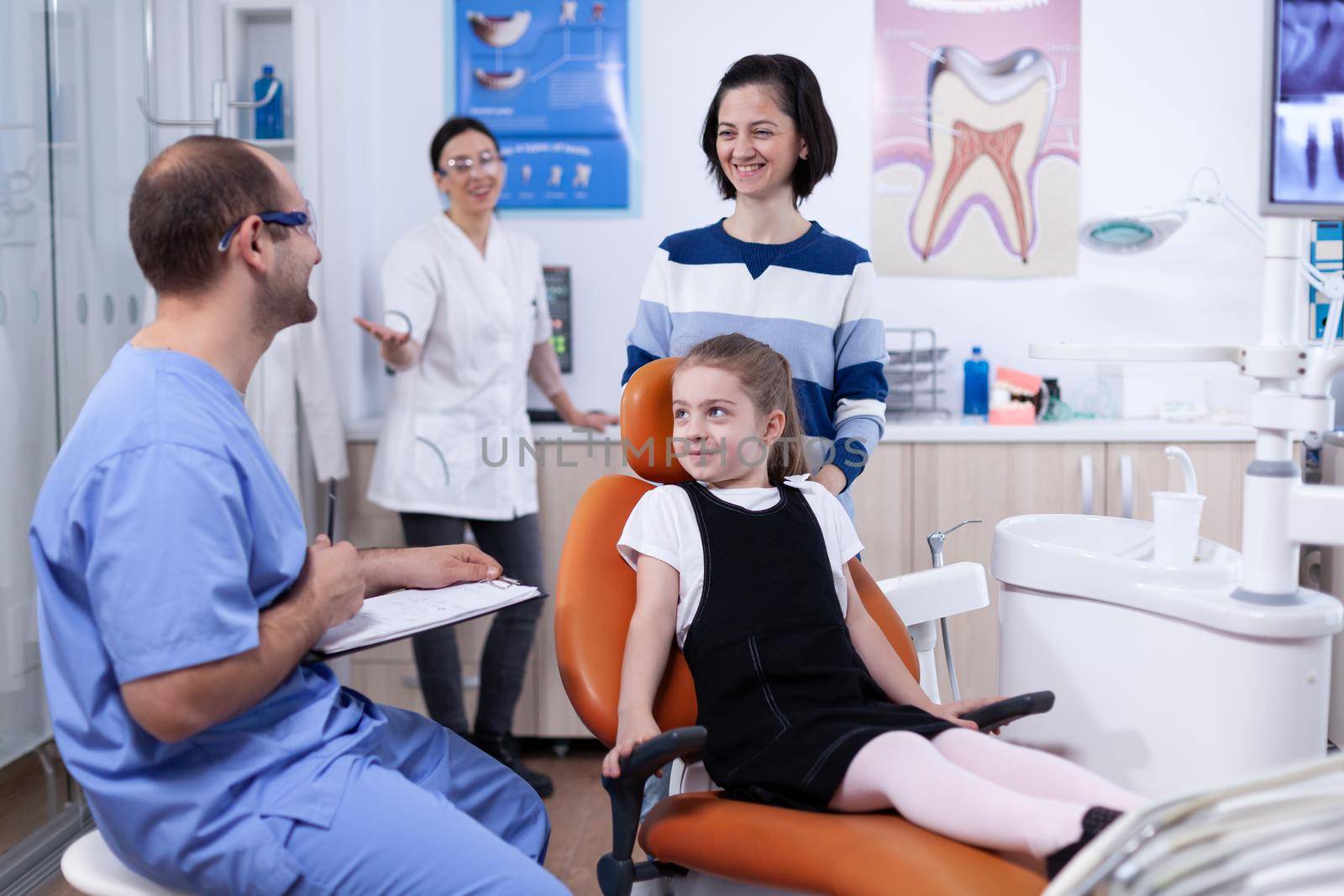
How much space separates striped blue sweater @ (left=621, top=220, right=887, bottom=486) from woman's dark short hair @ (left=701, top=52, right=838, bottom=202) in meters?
0.11

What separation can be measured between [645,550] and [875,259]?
1.90 meters

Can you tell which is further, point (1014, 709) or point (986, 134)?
point (986, 134)

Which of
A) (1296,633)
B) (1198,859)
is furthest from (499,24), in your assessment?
(1198,859)

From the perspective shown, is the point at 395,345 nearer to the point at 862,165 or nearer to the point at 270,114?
the point at 270,114

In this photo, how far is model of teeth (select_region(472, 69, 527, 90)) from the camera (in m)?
3.22

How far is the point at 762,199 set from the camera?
5.94 ft

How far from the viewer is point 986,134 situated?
10.4ft

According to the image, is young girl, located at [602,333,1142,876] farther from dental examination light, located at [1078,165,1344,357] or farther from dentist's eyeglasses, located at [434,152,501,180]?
dental examination light, located at [1078,165,1344,357]

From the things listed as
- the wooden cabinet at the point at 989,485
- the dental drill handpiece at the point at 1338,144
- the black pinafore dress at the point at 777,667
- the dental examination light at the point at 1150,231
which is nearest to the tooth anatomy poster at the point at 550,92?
the wooden cabinet at the point at 989,485

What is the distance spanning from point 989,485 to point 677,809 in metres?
1.70

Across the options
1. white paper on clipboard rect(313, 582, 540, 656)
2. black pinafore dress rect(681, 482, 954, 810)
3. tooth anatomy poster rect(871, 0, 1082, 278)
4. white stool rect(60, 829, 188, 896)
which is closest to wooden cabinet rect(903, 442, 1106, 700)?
tooth anatomy poster rect(871, 0, 1082, 278)

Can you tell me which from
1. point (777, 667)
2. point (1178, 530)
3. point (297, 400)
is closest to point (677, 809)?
point (777, 667)

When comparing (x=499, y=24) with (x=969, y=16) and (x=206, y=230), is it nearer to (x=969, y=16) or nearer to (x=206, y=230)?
(x=969, y=16)

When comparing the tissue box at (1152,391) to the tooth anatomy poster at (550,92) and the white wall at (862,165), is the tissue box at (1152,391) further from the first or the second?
the tooth anatomy poster at (550,92)
